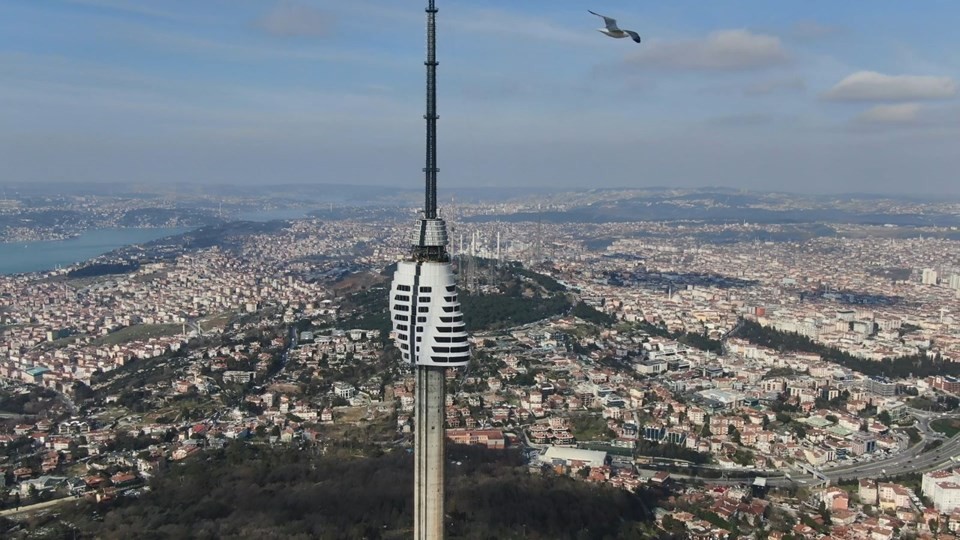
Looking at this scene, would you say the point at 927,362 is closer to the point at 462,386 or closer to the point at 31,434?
the point at 462,386

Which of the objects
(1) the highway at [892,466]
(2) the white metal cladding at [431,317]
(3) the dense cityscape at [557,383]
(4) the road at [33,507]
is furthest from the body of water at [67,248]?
(2) the white metal cladding at [431,317]

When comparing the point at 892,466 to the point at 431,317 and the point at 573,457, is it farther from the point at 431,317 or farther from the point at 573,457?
the point at 431,317

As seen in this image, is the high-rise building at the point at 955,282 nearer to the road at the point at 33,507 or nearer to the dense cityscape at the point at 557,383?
the dense cityscape at the point at 557,383

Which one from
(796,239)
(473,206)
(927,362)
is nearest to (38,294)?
(927,362)

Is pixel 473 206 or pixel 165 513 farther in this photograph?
pixel 473 206

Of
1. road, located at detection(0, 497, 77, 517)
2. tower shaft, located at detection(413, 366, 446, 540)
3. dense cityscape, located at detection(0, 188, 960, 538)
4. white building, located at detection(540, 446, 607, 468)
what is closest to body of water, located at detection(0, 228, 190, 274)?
dense cityscape, located at detection(0, 188, 960, 538)

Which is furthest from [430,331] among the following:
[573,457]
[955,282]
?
[955,282]

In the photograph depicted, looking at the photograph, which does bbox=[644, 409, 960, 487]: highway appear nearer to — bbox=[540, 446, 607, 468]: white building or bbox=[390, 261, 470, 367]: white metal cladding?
bbox=[540, 446, 607, 468]: white building
